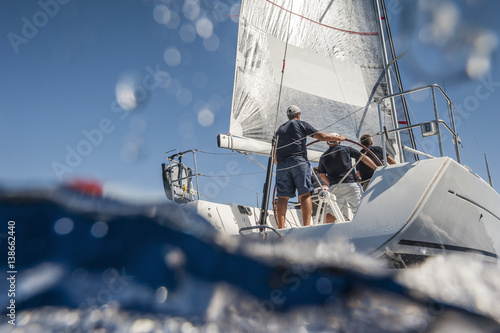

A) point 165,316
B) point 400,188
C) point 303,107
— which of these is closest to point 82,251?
point 165,316

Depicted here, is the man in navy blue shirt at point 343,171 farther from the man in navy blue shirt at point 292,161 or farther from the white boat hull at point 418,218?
the white boat hull at point 418,218

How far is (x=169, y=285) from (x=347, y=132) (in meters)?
4.34

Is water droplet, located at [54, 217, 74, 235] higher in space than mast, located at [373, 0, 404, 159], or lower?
lower

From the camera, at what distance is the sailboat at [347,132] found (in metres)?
2.05

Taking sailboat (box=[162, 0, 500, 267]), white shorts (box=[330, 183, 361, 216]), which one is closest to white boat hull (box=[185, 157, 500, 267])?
sailboat (box=[162, 0, 500, 267])

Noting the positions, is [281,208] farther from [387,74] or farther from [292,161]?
[387,74]

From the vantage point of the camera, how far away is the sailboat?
2.05 metres

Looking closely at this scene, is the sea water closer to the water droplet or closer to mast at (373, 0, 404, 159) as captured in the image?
the water droplet

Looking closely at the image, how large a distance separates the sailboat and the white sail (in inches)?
0.6

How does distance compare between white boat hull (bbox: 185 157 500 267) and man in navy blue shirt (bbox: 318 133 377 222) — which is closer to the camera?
white boat hull (bbox: 185 157 500 267)

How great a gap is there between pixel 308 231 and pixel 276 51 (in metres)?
3.47

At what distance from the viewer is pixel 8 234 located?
2.82ft

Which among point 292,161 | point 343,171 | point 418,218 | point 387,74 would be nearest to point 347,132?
point 387,74

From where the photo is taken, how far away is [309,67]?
526 cm
